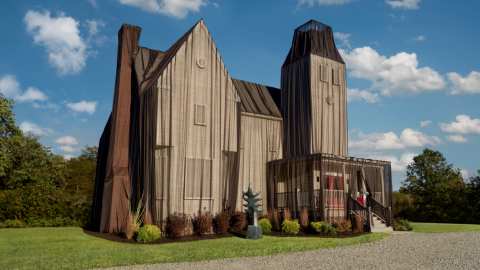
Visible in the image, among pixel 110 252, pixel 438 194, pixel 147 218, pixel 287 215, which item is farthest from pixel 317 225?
pixel 438 194

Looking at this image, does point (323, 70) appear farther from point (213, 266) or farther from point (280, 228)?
point (213, 266)

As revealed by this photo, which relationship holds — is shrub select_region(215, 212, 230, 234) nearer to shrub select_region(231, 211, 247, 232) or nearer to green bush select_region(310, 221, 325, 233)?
shrub select_region(231, 211, 247, 232)

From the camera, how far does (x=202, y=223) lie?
613 inches

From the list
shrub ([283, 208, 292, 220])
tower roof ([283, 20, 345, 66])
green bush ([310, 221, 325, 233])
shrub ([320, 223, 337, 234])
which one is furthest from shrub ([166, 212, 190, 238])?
tower roof ([283, 20, 345, 66])

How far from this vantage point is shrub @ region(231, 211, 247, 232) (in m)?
16.4

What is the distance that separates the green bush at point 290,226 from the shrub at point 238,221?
6.28 feet

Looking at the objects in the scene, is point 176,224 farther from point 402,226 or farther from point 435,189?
point 435,189

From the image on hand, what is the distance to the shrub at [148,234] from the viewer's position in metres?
13.7

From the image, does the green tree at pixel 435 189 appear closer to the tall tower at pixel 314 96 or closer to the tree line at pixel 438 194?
the tree line at pixel 438 194

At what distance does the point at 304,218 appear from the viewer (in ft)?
54.6

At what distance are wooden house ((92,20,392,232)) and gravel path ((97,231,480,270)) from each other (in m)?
4.96

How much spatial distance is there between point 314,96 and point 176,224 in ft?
37.0

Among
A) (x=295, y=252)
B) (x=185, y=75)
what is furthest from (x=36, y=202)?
(x=295, y=252)

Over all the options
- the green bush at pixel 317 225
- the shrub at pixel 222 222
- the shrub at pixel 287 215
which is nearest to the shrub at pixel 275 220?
the shrub at pixel 287 215
